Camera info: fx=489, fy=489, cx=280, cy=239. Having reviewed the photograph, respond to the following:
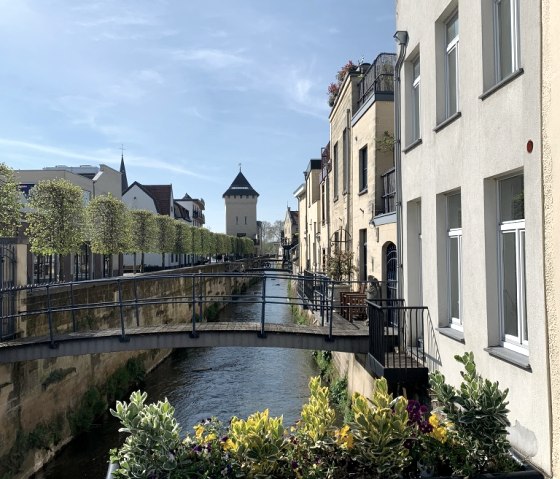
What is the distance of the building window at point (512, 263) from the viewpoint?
4.77 meters

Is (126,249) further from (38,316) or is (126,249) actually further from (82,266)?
(38,316)

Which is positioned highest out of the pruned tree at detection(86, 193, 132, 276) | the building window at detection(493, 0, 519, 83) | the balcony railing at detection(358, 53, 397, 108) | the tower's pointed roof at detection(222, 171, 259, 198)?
the tower's pointed roof at detection(222, 171, 259, 198)

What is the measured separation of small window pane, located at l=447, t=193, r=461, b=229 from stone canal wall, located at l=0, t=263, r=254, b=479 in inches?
187

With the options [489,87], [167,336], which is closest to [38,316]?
[167,336]

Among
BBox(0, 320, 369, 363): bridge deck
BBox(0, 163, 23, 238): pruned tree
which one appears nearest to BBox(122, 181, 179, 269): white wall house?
BBox(0, 163, 23, 238): pruned tree

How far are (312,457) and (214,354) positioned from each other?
16.2m

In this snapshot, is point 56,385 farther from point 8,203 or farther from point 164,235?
point 164,235

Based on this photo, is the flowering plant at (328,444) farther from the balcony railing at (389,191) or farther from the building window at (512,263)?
the balcony railing at (389,191)

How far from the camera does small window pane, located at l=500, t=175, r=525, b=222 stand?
15.8ft

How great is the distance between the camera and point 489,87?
17.4ft

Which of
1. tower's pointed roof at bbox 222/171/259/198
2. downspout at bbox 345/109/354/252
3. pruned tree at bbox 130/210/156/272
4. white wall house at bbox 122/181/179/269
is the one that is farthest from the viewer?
tower's pointed roof at bbox 222/171/259/198

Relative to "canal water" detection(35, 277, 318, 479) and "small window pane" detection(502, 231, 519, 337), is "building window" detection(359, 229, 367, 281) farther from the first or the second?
"small window pane" detection(502, 231, 519, 337)

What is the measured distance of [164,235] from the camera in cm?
3173

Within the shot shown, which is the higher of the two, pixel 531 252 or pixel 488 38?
pixel 488 38
